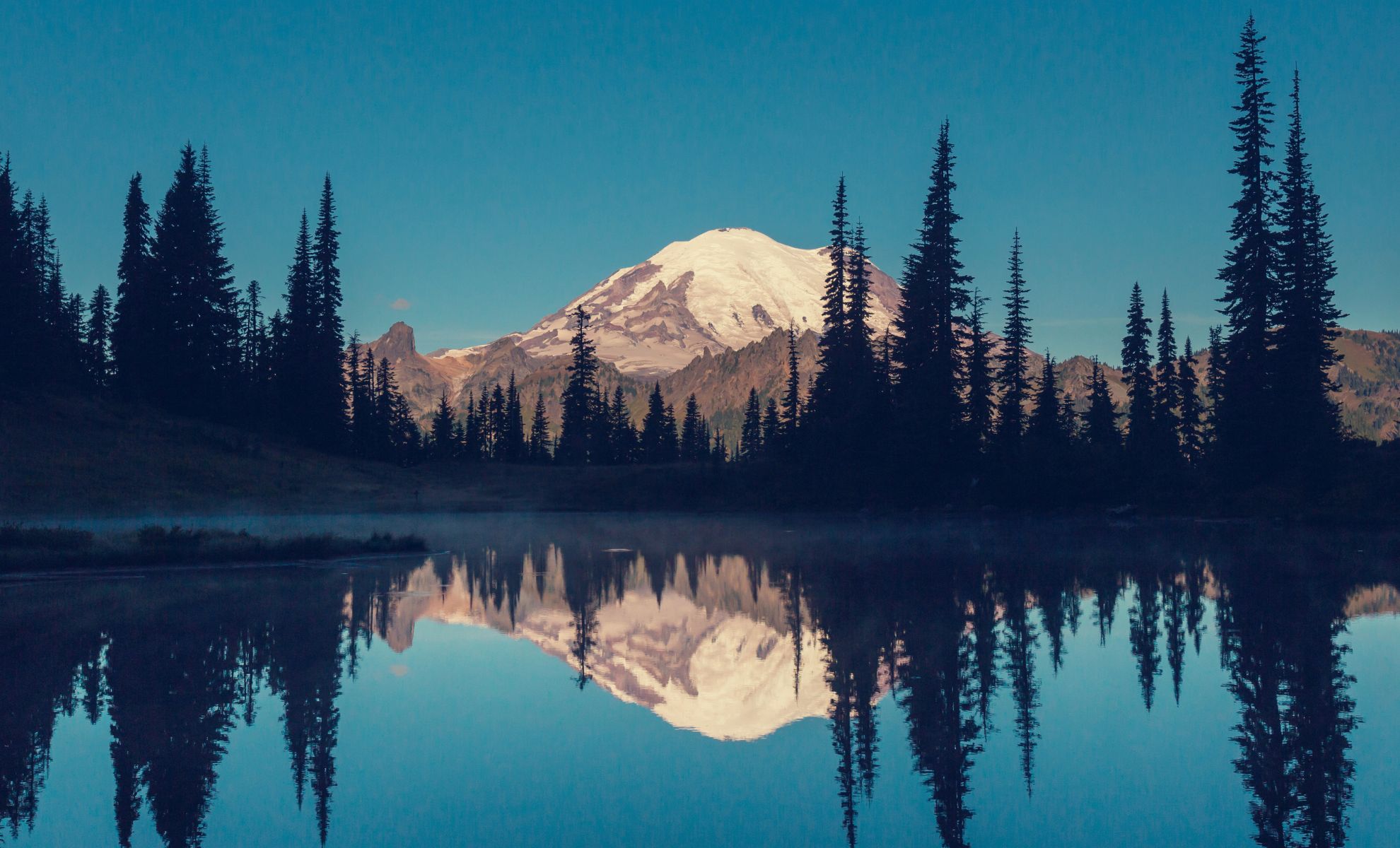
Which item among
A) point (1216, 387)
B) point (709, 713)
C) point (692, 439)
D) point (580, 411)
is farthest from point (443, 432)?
point (709, 713)

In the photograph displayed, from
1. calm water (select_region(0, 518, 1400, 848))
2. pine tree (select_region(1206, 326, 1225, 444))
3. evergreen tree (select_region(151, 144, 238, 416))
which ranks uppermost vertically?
evergreen tree (select_region(151, 144, 238, 416))

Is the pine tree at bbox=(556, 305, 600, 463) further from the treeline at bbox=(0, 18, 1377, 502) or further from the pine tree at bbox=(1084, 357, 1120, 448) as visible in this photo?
the pine tree at bbox=(1084, 357, 1120, 448)

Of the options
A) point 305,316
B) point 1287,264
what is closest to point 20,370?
point 305,316

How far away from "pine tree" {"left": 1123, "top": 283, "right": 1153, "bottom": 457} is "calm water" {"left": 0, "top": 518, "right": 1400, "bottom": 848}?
62.9 meters

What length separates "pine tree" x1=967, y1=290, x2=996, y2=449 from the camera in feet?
201

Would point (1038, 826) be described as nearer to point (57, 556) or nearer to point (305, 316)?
point (57, 556)

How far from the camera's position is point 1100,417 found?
86.2 m

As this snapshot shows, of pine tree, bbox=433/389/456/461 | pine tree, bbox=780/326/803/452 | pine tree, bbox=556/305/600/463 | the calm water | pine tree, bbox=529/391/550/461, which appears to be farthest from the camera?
pine tree, bbox=433/389/456/461

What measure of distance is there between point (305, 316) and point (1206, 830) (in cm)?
8141

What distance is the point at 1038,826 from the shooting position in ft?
27.3

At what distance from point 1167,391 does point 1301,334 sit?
114 feet

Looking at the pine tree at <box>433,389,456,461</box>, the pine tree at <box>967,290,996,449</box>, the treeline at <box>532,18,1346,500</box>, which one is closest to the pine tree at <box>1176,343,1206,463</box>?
the treeline at <box>532,18,1346,500</box>

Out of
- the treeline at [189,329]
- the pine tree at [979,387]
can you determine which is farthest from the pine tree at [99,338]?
the pine tree at [979,387]

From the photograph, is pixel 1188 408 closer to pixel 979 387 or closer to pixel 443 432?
pixel 979 387
